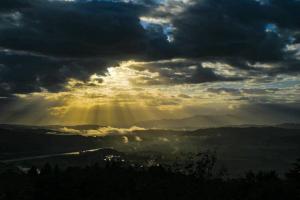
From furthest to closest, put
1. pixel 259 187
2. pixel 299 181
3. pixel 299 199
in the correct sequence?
pixel 259 187 < pixel 299 181 < pixel 299 199

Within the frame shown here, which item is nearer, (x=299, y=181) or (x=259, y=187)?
(x=299, y=181)

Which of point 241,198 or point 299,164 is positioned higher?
point 299,164

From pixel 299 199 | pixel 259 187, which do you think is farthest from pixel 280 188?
pixel 259 187

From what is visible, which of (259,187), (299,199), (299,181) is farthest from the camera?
(259,187)

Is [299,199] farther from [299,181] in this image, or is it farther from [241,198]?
[241,198]

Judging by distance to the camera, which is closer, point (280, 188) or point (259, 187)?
point (280, 188)

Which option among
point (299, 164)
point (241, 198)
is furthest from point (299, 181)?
point (241, 198)

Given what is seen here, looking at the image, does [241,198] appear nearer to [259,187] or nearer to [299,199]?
[259,187]

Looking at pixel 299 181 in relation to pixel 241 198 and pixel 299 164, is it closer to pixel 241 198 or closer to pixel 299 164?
pixel 299 164
